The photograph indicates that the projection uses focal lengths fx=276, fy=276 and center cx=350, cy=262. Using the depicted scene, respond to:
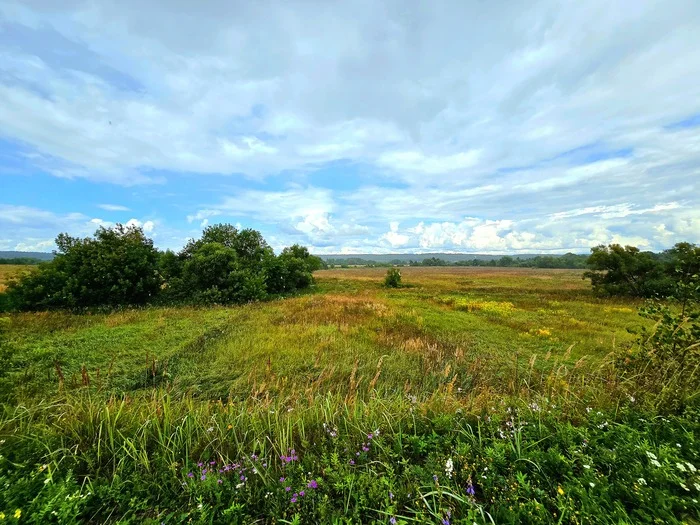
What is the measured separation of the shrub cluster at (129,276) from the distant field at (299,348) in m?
3.09

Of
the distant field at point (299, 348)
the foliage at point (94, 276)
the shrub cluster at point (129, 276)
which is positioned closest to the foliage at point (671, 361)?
the distant field at point (299, 348)

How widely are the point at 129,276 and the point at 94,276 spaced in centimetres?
204

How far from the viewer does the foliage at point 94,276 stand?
61.9 feet

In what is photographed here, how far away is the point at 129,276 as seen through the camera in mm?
21828

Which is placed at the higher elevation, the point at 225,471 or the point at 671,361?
the point at 671,361

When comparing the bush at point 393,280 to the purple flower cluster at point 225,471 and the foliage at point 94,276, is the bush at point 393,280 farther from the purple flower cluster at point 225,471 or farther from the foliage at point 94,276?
the purple flower cluster at point 225,471

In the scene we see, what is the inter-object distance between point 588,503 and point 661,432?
1895 millimetres

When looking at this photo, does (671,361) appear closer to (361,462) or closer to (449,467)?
(449,467)

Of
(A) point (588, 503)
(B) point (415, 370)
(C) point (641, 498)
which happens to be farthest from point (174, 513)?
(B) point (415, 370)

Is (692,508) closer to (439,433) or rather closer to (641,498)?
(641,498)

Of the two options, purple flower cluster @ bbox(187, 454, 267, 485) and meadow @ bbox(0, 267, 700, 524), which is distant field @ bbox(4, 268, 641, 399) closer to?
meadow @ bbox(0, 267, 700, 524)

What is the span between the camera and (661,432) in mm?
3068

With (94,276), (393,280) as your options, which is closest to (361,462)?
(94,276)

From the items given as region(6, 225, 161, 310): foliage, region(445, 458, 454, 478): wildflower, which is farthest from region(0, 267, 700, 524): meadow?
region(6, 225, 161, 310): foliage
